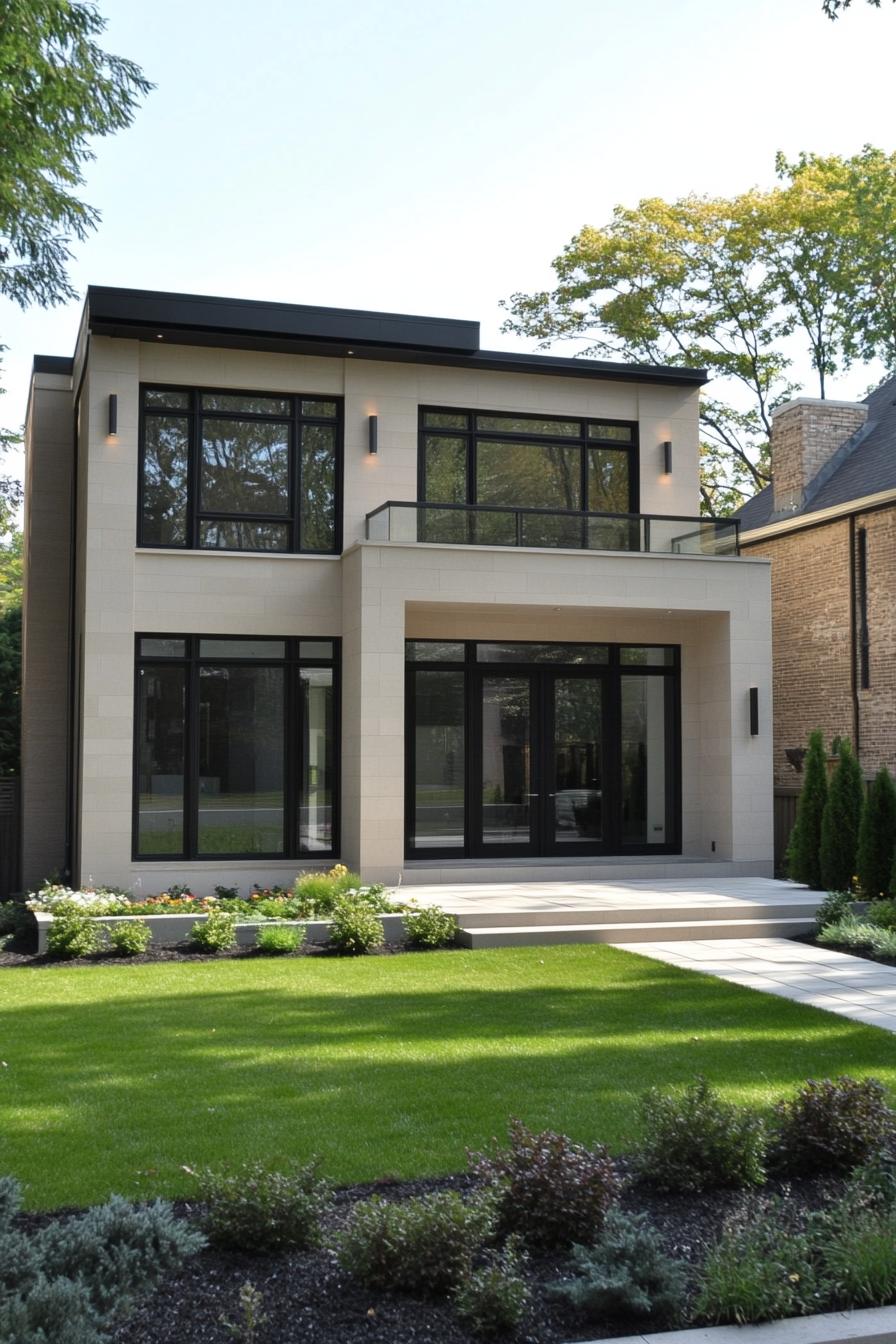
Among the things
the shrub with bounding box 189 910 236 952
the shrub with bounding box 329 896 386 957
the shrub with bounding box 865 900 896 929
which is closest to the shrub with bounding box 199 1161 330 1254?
the shrub with bounding box 329 896 386 957

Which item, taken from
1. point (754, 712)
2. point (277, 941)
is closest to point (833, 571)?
point (754, 712)

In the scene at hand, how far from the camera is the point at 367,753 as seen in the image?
48.1 feet

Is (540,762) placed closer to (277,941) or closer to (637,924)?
(637,924)

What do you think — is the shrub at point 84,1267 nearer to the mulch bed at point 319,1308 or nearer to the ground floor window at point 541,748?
the mulch bed at point 319,1308

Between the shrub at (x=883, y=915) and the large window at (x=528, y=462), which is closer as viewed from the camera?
the shrub at (x=883, y=915)

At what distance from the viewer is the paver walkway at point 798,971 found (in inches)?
361

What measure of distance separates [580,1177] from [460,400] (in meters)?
13.2

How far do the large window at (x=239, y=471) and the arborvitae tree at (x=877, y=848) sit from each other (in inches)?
290

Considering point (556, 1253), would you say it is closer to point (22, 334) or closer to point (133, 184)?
point (133, 184)

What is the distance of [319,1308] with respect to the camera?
3979 millimetres

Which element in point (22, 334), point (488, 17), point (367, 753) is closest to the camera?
point (488, 17)

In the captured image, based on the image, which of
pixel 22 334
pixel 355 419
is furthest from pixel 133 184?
pixel 22 334

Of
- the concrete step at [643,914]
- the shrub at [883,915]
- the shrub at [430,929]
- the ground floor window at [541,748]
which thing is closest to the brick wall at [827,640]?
the ground floor window at [541,748]

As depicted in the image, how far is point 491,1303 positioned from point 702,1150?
4.88ft
